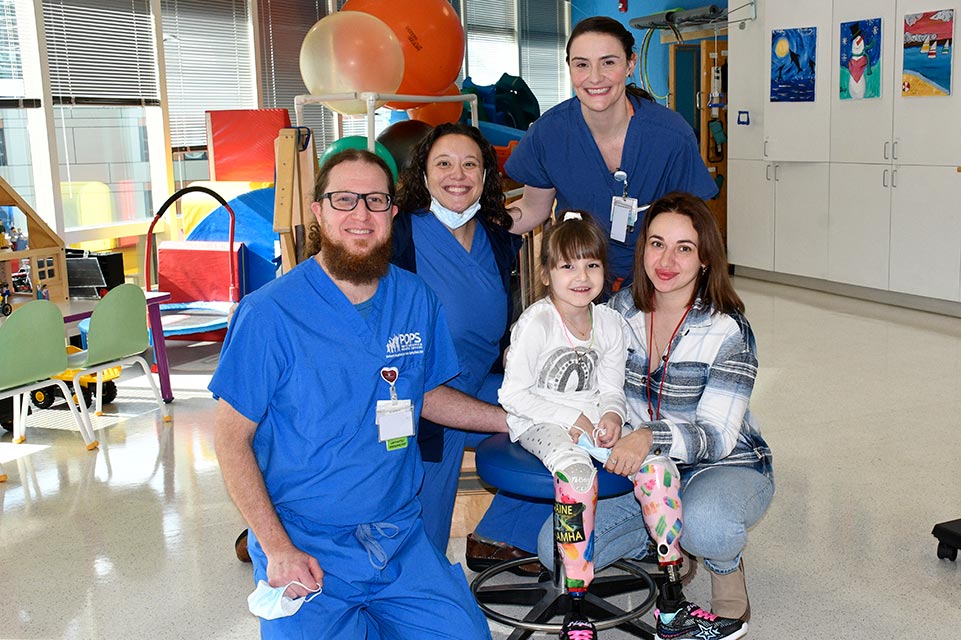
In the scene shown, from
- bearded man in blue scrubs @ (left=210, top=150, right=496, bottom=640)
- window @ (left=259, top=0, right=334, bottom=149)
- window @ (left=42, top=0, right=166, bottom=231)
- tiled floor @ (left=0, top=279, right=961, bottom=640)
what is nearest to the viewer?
bearded man in blue scrubs @ (left=210, top=150, right=496, bottom=640)

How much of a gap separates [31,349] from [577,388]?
2.66 m

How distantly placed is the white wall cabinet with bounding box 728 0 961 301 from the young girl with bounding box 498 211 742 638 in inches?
182

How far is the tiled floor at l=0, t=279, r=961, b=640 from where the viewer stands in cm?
278

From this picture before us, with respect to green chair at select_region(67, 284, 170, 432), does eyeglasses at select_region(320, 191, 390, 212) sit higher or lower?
higher

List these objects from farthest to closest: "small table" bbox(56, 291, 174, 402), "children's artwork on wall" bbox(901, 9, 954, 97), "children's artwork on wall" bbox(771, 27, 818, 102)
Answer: "children's artwork on wall" bbox(771, 27, 818, 102)
"children's artwork on wall" bbox(901, 9, 954, 97)
"small table" bbox(56, 291, 174, 402)

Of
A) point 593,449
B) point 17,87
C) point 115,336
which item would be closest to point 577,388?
point 593,449

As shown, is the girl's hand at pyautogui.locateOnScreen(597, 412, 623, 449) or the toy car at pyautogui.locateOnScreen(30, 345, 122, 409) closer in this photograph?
the girl's hand at pyautogui.locateOnScreen(597, 412, 623, 449)

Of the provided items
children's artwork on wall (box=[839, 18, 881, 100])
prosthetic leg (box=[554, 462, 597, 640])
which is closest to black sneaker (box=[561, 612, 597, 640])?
prosthetic leg (box=[554, 462, 597, 640])

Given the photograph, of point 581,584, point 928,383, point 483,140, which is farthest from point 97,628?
point 928,383

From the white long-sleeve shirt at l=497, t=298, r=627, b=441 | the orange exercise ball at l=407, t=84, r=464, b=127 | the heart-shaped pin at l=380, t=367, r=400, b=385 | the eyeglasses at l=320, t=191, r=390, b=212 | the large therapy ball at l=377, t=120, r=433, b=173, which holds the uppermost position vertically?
the orange exercise ball at l=407, t=84, r=464, b=127

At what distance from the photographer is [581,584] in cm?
228

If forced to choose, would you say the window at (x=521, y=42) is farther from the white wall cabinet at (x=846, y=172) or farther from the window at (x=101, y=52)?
the window at (x=101, y=52)

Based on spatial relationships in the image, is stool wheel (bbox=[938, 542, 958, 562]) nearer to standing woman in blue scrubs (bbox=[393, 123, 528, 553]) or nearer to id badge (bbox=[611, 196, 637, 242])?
id badge (bbox=[611, 196, 637, 242])

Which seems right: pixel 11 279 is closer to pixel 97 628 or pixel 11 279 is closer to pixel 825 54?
pixel 97 628
